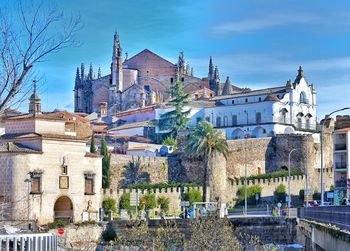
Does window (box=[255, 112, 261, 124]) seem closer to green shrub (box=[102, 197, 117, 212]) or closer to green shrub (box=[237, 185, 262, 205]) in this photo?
green shrub (box=[237, 185, 262, 205])

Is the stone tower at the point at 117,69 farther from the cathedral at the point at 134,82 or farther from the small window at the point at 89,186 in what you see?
the small window at the point at 89,186

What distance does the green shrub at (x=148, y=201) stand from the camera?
73.6 meters

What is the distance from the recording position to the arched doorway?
6253 cm

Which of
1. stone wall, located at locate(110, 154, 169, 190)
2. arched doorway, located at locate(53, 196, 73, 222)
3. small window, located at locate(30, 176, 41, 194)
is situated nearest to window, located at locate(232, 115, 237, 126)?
stone wall, located at locate(110, 154, 169, 190)

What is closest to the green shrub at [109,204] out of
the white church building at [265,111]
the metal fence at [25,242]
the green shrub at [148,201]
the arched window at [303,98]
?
the green shrub at [148,201]

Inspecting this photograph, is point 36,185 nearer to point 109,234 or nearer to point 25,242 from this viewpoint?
point 109,234

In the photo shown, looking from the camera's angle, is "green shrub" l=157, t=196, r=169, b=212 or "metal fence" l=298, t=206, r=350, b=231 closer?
"metal fence" l=298, t=206, r=350, b=231

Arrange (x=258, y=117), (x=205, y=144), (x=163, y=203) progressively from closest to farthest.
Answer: (x=163, y=203), (x=205, y=144), (x=258, y=117)

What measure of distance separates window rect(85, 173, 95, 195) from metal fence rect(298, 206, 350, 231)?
22666mm

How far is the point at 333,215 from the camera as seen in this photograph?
109 ft

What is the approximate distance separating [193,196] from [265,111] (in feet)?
106

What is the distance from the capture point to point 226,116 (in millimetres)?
114375

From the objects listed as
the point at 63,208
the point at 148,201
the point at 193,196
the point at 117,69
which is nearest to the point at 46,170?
the point at 63,208

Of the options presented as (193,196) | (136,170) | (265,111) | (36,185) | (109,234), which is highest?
(265,111)
